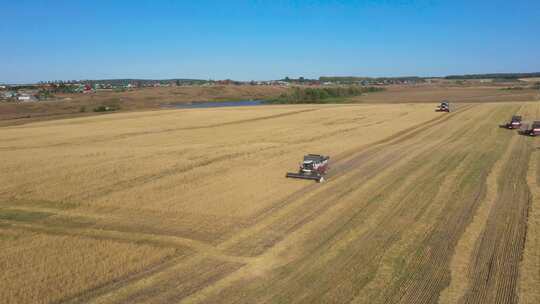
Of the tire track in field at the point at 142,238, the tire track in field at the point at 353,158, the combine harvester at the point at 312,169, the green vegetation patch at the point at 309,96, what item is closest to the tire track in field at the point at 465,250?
the tire track in field at the point at 142,238

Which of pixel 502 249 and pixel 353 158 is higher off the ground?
pixel 353 158

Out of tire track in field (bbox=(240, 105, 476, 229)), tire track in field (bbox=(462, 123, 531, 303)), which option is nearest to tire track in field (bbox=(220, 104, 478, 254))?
tire track in field (bbox=(240, 105, 476, 229))

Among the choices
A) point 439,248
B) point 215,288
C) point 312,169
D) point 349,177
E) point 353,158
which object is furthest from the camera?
point 353,158

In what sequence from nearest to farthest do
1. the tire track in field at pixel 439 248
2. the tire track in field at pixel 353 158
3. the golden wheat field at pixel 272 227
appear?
the tire track in field at pixel 439 248
the golden wheat field at pixel 272 227
the tire track in field at pixel 353 158

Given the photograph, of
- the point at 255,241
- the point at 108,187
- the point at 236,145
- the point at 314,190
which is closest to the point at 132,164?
the point at 108,187

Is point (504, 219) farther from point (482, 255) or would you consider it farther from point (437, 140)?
point (437, 140)

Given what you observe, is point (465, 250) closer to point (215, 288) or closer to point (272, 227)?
point (272, 227)

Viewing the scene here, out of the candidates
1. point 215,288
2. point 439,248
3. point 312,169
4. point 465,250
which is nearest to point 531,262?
point 465,250

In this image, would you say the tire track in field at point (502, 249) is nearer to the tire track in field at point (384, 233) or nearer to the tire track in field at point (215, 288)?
the tire track in field at point (384, 233)

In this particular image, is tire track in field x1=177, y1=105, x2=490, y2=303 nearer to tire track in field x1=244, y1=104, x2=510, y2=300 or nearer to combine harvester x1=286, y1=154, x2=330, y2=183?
tire track in field x1=244, y1=104, x2=510, y2=300
